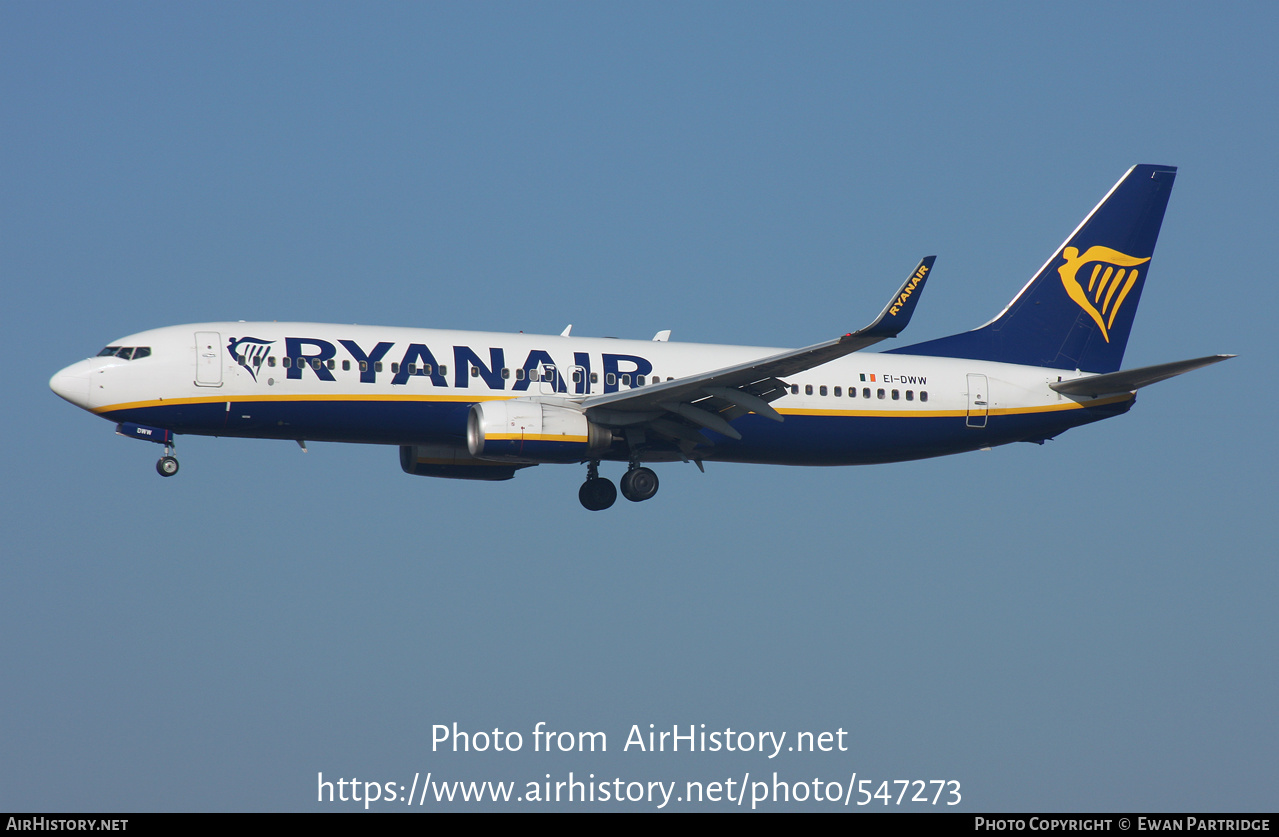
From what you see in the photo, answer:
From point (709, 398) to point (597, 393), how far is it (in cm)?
307

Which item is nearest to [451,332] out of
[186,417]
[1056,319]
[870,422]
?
[186,417]

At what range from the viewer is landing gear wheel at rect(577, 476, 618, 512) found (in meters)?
40.6

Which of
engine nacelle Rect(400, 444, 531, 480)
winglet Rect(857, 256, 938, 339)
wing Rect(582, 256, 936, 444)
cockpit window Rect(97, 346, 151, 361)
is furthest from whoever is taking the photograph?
engine nacelle Rect(400, 444, 531, 480)

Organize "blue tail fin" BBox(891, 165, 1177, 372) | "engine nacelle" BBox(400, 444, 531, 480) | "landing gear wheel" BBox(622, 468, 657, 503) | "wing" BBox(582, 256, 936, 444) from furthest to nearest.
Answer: "blue tail fin" BBox(891, 165, 1177, 372)
"engine nacelle" BBox(400, 444, 531, 480)
"landing gear wheel" BBox(622, 468, 657, 503)
"wing" BBox(582, 256, 936, 444)

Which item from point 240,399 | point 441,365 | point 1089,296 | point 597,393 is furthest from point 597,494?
point 1089,296

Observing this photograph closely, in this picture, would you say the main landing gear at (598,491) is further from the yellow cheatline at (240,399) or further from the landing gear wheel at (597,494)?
the yellow cheatline at (240,399)

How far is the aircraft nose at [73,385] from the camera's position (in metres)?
36.3

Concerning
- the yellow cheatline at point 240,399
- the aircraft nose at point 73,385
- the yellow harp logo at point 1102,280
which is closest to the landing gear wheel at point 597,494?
the yellow cheatline at point 240,399

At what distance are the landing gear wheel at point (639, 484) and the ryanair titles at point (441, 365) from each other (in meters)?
2.37

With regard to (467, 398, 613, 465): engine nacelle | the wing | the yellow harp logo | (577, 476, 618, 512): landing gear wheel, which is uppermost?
the yellow harp logo

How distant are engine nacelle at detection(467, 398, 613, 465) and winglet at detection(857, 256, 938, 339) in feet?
27.6

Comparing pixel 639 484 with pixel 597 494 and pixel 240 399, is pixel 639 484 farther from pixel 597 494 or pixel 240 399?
pixel 240 399

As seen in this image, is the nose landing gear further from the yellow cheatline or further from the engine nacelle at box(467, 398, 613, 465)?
the engine nacelle at box(467, 398, 613, 465)

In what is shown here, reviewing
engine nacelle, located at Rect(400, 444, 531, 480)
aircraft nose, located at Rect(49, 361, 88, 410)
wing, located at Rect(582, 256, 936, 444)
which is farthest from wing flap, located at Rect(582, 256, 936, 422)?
aircraft nose, located at Rect(49, 361, 88, 410)
